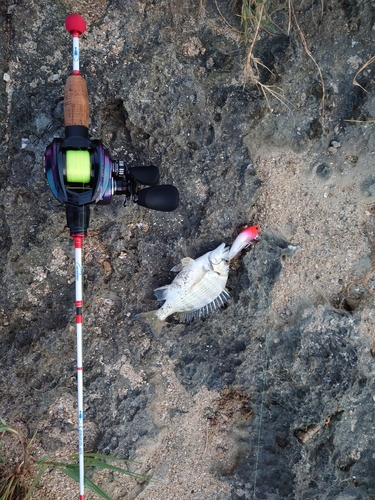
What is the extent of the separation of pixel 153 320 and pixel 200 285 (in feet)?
1.11

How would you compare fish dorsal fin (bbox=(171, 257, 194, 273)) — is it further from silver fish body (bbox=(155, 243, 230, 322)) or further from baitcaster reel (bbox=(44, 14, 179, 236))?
baitcaster reel (bbox=(44, 14, 179, 236))

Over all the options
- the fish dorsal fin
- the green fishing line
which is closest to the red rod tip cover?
the green fishing line

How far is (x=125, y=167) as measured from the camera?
89.6 inches

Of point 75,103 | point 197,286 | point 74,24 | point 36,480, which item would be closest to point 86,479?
point 36,480

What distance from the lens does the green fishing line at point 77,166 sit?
208 centimetres

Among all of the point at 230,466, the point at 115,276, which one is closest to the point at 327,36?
the point at 115,276

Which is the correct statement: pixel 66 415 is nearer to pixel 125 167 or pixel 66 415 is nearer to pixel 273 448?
pixel 273 448

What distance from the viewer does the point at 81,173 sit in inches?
82.1

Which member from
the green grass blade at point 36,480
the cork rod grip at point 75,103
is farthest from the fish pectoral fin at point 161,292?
the green grass blade at point 36,480

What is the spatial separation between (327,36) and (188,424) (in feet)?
7.88

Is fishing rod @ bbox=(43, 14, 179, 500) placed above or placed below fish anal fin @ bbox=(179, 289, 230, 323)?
above

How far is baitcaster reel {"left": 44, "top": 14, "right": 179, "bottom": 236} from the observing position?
2092 mm

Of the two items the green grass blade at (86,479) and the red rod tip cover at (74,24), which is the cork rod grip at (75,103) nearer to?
the red rod tip cover at (74,24)

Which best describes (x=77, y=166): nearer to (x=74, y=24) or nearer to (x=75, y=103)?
(x=75, y=103)
